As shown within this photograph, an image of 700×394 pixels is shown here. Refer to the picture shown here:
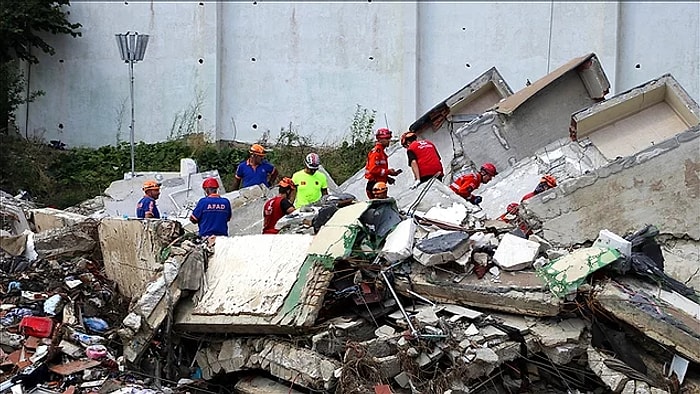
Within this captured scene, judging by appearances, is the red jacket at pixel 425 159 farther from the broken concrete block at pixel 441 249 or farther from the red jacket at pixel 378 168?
the broken concrete block at pixel 441 249

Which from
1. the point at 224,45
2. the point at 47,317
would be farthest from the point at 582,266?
the point at 224,45

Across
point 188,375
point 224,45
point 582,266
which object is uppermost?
point 224,45

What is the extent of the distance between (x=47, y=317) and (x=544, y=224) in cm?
428

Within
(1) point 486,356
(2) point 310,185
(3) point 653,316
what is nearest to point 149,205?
(2) point 310,185

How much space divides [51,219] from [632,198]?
597 centimetres

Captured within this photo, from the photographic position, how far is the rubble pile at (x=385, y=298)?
5531 mm

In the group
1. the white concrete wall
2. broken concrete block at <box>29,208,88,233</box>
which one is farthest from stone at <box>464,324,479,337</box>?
the white concrete wall

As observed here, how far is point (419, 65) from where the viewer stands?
15.5 m

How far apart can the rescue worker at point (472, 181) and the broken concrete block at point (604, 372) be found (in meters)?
3.44

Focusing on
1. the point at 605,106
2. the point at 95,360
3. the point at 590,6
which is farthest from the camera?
the point at 590,6

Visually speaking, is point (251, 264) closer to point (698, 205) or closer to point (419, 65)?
point (698, 205)

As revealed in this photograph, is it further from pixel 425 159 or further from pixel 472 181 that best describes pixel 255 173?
pixel 472 181

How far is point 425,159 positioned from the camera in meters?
8.95

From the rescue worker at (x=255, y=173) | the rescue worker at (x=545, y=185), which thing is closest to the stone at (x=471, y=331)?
the rescue worker at (x=545, y=185)
